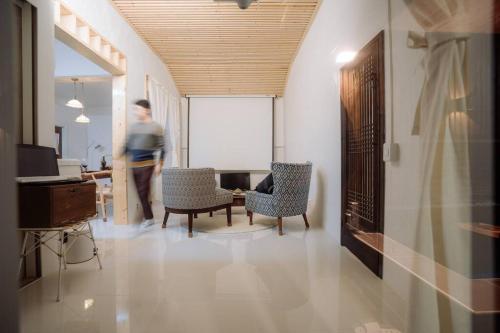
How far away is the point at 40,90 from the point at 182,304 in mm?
1999

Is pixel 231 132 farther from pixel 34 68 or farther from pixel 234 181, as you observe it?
pixel 34 68

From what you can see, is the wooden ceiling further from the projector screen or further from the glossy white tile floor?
the glossy white tile floor

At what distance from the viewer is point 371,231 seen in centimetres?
214

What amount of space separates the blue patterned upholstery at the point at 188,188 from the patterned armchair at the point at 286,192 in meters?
0.74

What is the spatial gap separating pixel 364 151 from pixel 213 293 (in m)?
1.72

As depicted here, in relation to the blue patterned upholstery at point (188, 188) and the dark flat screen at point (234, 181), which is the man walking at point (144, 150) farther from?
the dark flat screen at point (234, 181)

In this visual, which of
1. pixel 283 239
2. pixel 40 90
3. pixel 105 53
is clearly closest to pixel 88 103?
pixel 105 53

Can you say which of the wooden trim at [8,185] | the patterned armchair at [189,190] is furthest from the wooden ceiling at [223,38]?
the wooden trim at [8,185]

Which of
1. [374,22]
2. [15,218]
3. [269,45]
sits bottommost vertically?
[15,218]

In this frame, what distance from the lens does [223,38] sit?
172 inches

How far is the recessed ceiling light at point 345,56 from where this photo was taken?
2.48 metres

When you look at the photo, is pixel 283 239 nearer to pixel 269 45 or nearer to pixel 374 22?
pixel 374 22

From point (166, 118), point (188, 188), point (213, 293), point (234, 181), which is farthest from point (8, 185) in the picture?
point (234, 181)

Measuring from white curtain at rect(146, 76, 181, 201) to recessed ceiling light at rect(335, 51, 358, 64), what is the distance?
2.77m
